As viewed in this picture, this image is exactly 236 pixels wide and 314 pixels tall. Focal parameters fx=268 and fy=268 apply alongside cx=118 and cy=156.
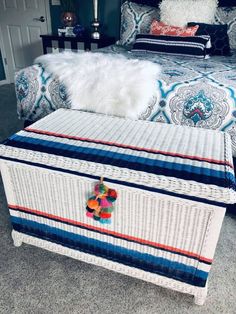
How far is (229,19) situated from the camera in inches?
96.0

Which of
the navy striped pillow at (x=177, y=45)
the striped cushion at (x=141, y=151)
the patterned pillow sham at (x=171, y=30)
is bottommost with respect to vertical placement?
the striped cushion at (x=141, y=151)

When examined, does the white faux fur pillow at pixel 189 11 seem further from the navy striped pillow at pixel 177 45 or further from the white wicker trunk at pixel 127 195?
the white wicker trunk at pixel 127 195

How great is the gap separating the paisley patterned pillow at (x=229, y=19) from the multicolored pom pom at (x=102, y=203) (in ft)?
6.97

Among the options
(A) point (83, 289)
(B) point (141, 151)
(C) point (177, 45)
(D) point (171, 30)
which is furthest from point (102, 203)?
(D) point (171, 30)

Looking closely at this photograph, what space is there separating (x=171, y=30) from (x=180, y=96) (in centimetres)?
124

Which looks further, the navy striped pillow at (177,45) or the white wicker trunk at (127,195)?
the navy striped pillow at (177,45)

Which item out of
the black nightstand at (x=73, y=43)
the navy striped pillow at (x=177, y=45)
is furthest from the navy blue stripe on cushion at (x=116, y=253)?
the black nightstand at (x=73, y=43)

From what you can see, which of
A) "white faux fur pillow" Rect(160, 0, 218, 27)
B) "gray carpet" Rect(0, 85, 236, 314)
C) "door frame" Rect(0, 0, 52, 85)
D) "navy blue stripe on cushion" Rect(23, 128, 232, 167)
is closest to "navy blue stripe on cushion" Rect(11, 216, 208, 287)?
"gray carpet" Rect(0, 85, 236, 314)

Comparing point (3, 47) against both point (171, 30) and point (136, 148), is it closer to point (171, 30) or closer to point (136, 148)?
point (171, 30)

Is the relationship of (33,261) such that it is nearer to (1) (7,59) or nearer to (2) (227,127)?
(2) (227,127)

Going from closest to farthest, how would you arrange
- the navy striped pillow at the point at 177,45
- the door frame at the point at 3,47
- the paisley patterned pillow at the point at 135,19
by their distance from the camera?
the navy striped pillow at the point at 177,45 < the paisley patterned pillow at the point at 135,19 < the door frame at the point at 3,47

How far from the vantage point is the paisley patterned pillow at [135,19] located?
2.66 metres

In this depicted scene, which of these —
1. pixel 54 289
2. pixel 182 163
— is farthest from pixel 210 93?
pixel 54 289

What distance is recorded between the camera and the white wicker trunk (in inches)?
36.1
